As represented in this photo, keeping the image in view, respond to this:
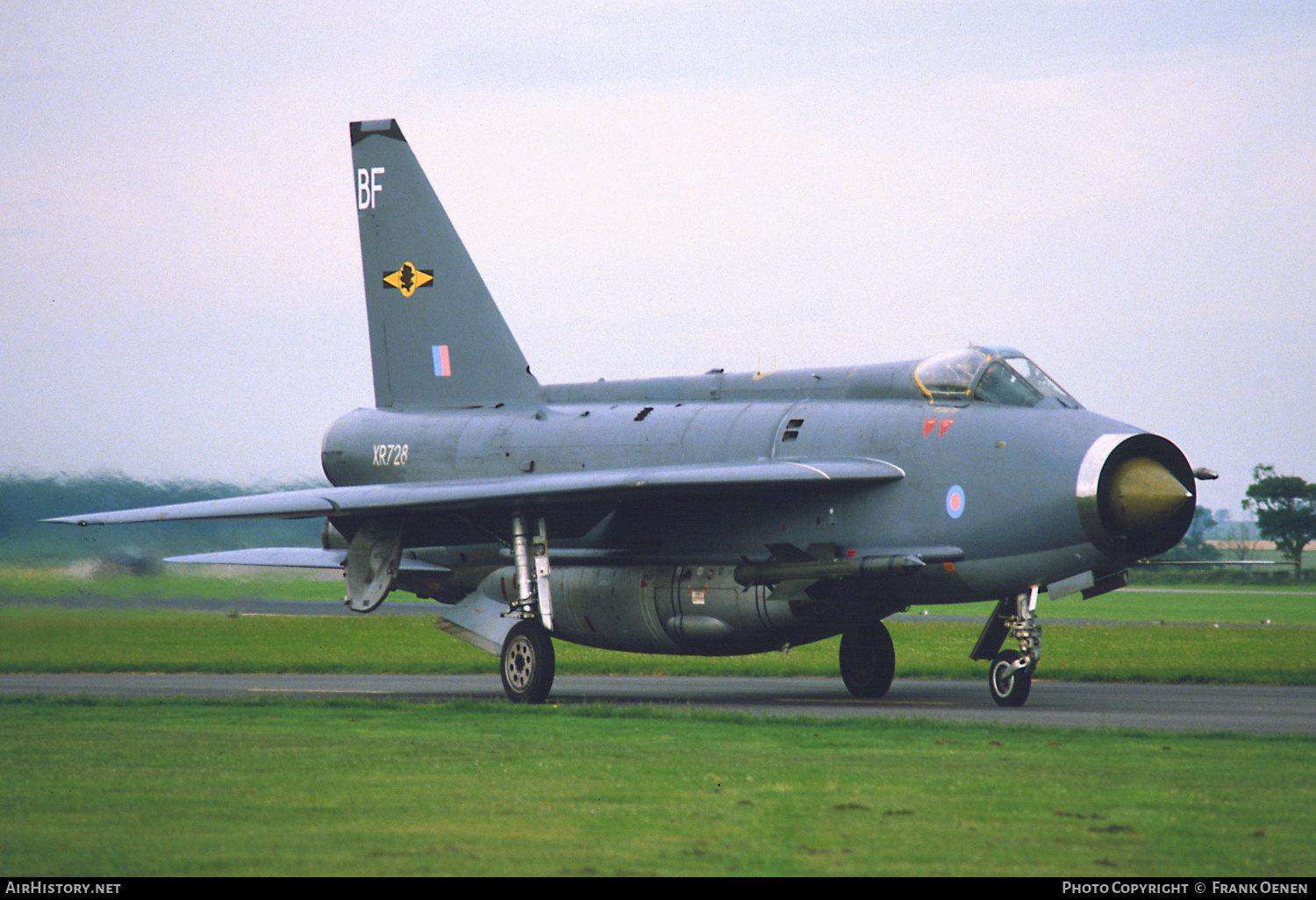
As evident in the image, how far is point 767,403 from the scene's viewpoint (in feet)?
62.9

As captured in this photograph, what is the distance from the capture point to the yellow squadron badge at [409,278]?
23094 millimetres

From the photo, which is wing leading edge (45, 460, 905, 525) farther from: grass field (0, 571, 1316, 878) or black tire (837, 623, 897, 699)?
black tire (837, 623, 897, 699)

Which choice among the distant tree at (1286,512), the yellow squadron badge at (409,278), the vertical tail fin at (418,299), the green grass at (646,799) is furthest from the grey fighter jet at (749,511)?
the distant tree at (1286,512)

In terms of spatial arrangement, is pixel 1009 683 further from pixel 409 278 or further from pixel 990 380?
pixel 409 278

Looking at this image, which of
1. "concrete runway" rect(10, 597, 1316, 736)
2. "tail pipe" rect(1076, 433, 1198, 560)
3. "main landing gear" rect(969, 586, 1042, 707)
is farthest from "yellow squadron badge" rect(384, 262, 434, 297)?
"tail pipe" rect(1076, 433, 1198, 560)

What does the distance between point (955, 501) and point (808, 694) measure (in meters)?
4.17

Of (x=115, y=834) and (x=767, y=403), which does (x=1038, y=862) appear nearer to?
(x=115, y=834)

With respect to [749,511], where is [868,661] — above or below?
below

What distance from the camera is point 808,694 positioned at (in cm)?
1945

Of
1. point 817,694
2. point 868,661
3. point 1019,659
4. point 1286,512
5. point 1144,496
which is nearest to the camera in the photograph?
point 1144,496

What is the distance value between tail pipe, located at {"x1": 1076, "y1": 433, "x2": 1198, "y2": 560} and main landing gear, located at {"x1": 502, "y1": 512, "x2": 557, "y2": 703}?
20.7ft

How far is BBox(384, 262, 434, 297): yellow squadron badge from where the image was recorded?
23094mm

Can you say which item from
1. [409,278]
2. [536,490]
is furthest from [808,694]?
[409,278]

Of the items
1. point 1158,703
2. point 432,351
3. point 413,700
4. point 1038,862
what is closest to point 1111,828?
point 1038,862
